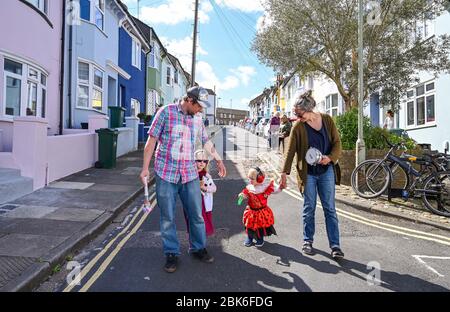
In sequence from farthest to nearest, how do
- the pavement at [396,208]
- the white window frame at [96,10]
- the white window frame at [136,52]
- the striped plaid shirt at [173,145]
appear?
the white window frame at [136,52]
the white window frame at [96,10]
the pavement at [396,208]
the striped plaid shirt at [173,145]

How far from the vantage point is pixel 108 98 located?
18125 mm

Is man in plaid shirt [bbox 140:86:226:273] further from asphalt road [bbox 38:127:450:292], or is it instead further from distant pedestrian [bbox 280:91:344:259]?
distant pedestrian [bbox 280:91:344:259]

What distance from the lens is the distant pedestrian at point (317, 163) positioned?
4391 mm

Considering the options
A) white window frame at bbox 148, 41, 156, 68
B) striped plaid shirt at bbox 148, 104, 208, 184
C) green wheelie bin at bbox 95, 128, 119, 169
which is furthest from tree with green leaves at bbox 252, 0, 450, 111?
white window frame at bbox 148, 41, 156, 68

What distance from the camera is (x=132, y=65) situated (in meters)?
21.5

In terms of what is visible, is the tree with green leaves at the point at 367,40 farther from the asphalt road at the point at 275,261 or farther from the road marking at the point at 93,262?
the road marking at the point at 93,262

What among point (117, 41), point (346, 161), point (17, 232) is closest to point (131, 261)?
point (17, 232)

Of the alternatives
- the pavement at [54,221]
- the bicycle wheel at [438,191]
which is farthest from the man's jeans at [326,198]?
the bicycle wheel at [438,191]

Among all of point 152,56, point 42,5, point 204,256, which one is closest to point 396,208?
point 204,256

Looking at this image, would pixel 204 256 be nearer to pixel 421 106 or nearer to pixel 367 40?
pixel 367 40

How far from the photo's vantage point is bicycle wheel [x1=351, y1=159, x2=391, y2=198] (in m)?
7.45

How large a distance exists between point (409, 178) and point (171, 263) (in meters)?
5.49

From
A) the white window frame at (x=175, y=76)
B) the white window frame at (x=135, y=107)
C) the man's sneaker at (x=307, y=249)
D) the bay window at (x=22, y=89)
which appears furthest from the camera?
the white window frame at (x=175, y=76)

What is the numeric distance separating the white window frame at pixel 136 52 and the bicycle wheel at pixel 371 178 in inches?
682
